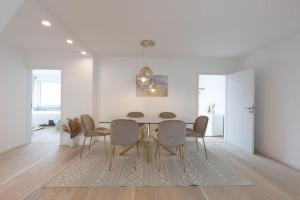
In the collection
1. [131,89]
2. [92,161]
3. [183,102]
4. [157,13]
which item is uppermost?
[157,13]

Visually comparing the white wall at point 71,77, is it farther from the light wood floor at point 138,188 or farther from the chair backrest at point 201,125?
the chair backrest at point 201,125

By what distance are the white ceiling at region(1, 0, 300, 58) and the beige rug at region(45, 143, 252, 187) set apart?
228 cm

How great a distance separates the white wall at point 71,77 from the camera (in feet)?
13.7

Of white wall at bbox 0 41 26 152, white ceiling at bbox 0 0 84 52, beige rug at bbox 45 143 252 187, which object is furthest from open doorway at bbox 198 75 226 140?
white wall at bbox 0 41 26 152

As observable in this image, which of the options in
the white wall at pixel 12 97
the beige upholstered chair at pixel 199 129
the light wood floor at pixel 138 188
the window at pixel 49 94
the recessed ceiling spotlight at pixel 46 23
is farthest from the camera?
the window at pixel 49 94

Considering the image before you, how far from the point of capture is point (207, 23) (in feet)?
8.39

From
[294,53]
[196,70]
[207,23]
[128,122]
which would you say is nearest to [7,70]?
[128,122]

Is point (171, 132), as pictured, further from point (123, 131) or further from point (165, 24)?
point (165, 24)

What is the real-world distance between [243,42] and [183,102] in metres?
2.02

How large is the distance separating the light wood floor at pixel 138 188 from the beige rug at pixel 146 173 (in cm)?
13

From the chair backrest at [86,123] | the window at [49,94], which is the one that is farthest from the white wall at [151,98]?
the window at [49,94]

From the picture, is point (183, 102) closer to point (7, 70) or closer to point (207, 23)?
point (207, 23)

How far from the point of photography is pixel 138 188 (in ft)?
7.24

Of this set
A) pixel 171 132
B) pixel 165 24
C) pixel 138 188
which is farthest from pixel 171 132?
pixel 165 24
